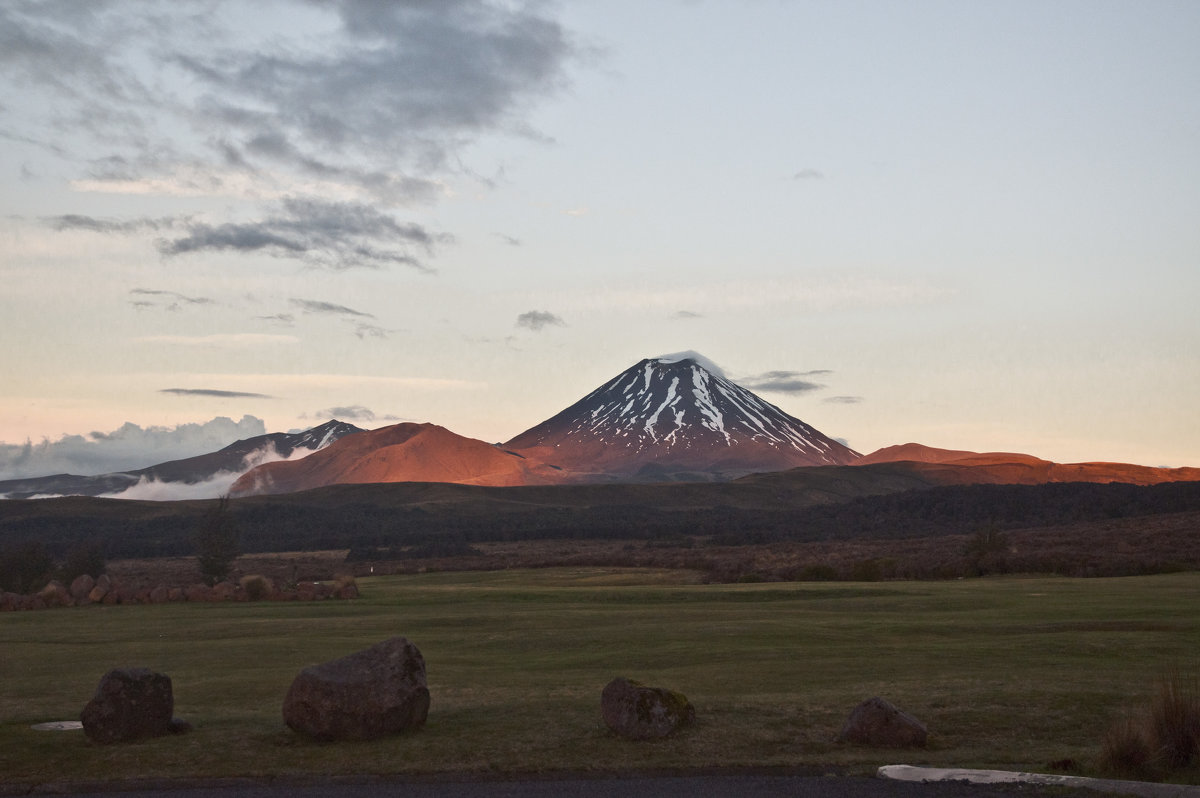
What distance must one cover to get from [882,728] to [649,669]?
356 inches

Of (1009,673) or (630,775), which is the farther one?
(1009,673)

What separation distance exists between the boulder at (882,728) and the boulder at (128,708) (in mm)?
9949

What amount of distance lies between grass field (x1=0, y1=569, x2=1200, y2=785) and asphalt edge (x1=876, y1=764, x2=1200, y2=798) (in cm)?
66

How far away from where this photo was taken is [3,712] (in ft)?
61.5

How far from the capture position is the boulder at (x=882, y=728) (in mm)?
14516

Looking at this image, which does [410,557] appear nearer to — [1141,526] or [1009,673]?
[1141,526]

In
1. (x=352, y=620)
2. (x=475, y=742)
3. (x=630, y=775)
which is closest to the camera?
(x=630, y=775)

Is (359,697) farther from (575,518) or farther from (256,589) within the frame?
(575,518)

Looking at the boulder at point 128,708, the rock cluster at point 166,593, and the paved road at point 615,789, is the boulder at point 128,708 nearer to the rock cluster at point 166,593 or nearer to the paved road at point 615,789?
the paved road at point 615,789

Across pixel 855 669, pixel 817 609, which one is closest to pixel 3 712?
pixel 855 669

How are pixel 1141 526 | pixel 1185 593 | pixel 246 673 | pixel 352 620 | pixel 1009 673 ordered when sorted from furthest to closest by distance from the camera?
pixel 1141 526 < pixel 352 620 < pixel 1185 593 < pixel 246 673 < pixel 1009 673

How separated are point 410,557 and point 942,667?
8072 centimetres

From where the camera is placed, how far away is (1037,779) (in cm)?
1239

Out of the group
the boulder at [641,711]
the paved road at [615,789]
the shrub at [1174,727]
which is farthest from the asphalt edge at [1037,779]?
the boulder at [641,711]
